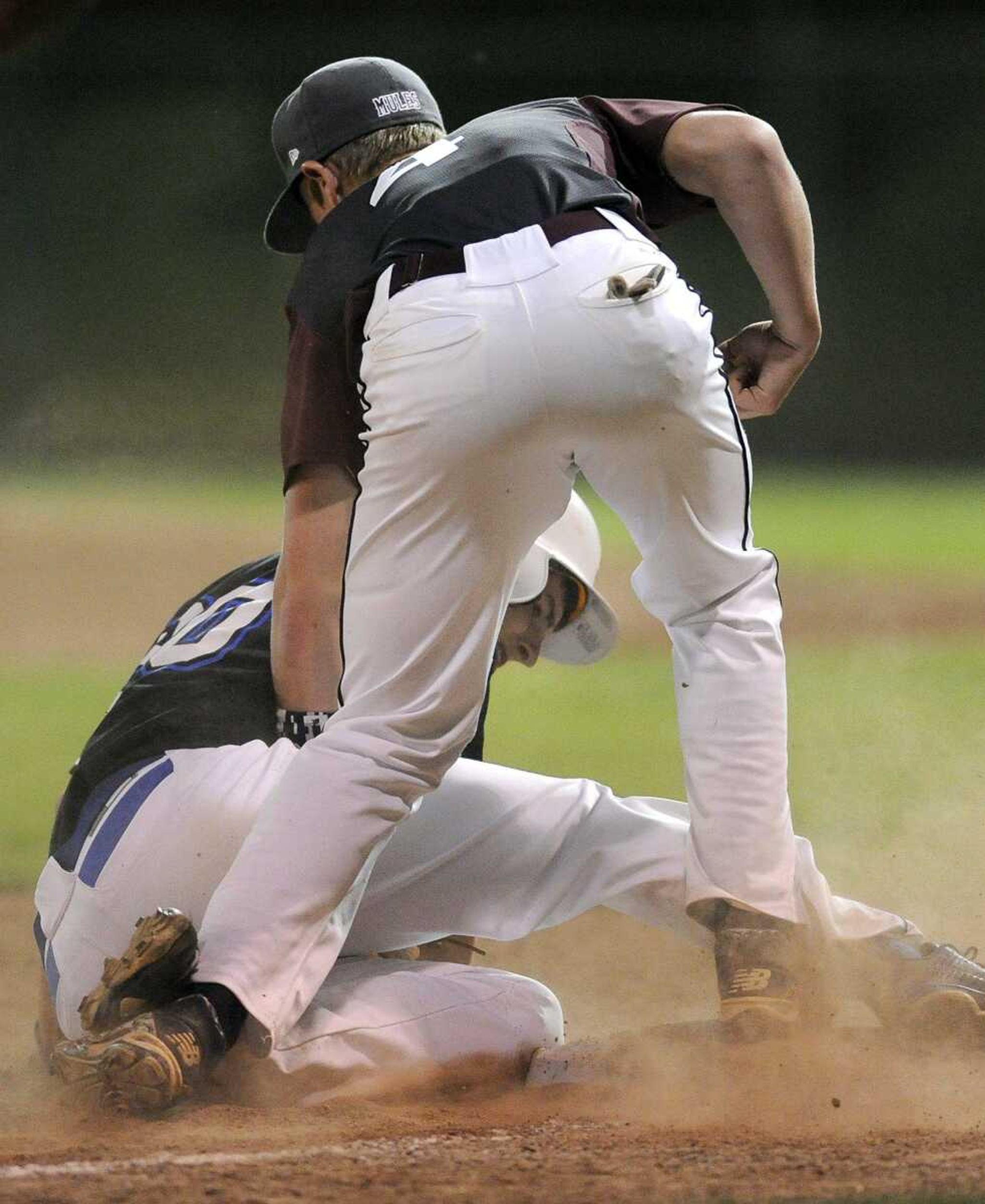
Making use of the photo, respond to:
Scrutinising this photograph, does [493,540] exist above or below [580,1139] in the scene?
above

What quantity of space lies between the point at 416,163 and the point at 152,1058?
3.36 ft

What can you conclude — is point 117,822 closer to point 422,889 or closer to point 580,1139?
point 422,889

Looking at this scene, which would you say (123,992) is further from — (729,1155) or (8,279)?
(8,279)

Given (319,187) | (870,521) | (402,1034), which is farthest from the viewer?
(870,521)

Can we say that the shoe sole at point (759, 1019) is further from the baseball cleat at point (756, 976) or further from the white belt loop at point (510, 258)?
the white belt loop at point (510, 258)

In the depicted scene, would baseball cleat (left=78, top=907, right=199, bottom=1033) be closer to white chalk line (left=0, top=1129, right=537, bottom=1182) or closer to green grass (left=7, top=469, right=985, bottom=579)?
white chalk line (left=0, top=1129, right=537, bottom=1182)

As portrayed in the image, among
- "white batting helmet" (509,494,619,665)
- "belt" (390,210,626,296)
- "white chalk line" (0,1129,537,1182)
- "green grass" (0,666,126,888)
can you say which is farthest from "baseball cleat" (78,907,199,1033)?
"green grass" (0,666,126,888)

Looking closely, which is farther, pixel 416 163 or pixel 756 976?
pixel 416 163

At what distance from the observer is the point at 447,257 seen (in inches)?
60.3

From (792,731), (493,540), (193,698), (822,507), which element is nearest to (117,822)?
(193,698)

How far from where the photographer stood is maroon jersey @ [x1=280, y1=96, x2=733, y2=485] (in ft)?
5.15

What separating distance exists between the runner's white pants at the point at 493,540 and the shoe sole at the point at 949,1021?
0.73 ft

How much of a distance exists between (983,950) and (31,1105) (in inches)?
60.3

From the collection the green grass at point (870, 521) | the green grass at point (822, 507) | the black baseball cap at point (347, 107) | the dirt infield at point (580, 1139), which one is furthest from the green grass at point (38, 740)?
the green grass at point (870, 521)
